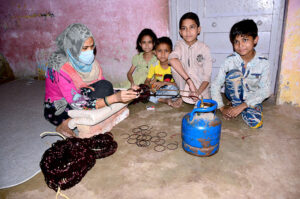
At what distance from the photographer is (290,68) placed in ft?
10.2

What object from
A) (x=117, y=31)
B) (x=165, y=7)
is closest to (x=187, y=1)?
(x=165, y=7)

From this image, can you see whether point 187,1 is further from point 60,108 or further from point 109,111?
point 60,108

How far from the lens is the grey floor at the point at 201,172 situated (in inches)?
70.2

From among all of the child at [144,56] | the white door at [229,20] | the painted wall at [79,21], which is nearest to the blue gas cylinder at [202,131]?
the child at [144,56]

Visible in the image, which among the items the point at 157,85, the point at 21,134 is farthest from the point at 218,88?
the point at 21,134

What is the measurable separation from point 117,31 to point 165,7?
1.11 m

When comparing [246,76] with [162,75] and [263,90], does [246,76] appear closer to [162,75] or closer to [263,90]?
[263,90]

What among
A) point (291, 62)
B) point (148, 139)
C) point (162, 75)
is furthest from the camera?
point (162, 75)

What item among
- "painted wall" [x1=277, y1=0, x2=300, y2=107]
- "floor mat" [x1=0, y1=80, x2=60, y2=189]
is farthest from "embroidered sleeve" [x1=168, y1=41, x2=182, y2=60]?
"floor mat" [x1=0, y1=80, x2=60, y2=189]

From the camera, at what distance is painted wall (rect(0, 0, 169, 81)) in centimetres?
396

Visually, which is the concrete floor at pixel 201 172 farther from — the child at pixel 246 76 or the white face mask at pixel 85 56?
the white face mask at pixel 85 56

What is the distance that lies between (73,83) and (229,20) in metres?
2.67

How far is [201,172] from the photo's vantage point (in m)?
1.99

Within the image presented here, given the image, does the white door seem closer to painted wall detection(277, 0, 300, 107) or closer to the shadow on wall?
painted wall detection(277, 0, 300, 107)
